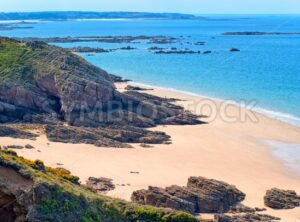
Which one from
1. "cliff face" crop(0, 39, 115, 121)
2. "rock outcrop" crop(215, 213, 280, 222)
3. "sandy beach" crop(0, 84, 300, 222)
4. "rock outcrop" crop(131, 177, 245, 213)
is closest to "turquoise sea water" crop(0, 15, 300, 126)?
"sandy beach" crop(0, 84, 300, 222)

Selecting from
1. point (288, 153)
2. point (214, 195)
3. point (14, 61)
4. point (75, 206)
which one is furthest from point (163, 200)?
point (14, 61)

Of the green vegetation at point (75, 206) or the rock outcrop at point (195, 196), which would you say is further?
the rock outcrop at point (195, 196)

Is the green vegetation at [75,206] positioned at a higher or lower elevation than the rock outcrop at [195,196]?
higher

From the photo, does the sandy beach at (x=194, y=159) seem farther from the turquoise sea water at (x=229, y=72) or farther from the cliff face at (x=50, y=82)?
the turquoise sea water at (x=229, y=72)

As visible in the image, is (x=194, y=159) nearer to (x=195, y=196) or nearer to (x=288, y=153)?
(x=288, y=153)

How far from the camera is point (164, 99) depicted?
4678 centimetres

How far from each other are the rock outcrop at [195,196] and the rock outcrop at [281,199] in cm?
108

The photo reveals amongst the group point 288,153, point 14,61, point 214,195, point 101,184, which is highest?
point 14,61

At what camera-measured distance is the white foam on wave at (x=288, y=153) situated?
30.5 m

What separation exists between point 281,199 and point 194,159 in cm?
793

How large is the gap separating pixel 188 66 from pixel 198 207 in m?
58.0

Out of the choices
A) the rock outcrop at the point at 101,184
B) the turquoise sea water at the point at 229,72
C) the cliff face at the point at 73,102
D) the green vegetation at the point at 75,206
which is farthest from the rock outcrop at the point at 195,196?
Answer: the turquoise sea water at the point at 229,72

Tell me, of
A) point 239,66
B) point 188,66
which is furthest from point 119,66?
point 239,66

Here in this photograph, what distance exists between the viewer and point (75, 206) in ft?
48.2
